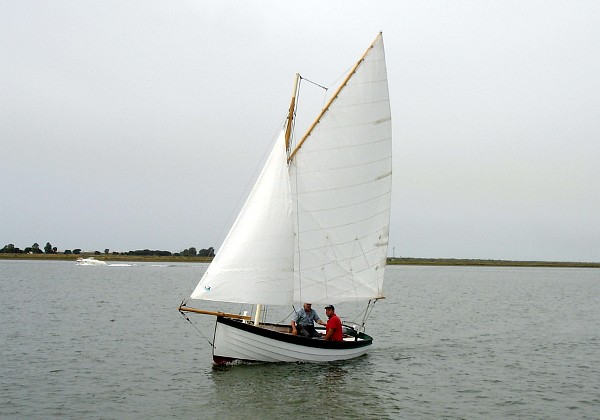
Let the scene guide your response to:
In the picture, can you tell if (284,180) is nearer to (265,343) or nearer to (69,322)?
(265,343)

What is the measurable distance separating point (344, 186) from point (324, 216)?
1456 millimetres

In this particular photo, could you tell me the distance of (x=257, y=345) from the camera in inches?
876

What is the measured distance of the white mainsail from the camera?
22.3m

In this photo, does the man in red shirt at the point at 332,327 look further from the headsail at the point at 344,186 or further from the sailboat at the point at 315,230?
the headsail at the point at 344,186

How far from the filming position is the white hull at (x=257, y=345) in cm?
2205

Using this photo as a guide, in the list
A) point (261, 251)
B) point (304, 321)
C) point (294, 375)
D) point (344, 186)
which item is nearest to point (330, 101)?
point (344, 186)

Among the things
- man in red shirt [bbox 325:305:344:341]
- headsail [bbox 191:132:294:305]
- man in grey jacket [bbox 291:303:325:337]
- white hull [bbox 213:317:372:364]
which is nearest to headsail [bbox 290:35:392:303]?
man in grey jacket [bbox 291:303:325:337]

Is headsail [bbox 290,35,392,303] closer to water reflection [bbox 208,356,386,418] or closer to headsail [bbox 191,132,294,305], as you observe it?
headsail [bbox 191,132,294,305]

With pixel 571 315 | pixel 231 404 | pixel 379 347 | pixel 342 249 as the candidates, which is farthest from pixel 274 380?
pixel 571 315

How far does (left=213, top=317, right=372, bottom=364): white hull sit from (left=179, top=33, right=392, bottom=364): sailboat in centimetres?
4

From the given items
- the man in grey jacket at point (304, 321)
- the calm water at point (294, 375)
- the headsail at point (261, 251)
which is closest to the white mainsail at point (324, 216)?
the headsail at point (261, 251)

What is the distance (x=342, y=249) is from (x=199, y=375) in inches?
300

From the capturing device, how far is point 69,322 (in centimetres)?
3788

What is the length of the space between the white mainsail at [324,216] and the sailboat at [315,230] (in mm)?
39
